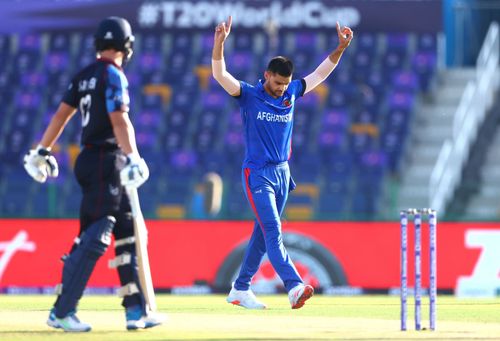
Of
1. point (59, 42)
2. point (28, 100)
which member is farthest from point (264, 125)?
point (59, 42)

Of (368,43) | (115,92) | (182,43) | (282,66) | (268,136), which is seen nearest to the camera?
(115,92)

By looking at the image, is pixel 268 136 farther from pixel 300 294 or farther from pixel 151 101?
pixel 151 101

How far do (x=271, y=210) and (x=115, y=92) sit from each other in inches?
82.8

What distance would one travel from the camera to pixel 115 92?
28.3ft

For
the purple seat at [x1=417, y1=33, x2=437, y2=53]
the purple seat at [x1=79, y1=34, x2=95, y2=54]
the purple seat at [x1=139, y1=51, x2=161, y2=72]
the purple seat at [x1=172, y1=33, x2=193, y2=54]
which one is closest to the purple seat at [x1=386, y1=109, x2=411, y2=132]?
the purple seat at [x1=417, y1=33, x2=437, y2=53]

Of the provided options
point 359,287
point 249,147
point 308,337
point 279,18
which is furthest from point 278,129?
point 279,18

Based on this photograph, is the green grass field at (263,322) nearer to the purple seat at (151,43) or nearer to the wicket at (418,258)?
the wicket at (418,258)

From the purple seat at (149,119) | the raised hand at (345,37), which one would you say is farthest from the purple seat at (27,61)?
the raised hand at (345,37)

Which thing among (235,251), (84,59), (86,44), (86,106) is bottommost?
(235,251)

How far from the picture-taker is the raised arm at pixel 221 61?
389 inches

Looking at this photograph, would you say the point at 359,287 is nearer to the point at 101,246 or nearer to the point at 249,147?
the point at 249,147

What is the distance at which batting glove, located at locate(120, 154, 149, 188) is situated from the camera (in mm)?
8445

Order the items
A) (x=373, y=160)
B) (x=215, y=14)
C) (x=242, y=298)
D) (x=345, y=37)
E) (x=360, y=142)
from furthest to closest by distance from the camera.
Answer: (x=215, y=14) → (x=360, y=142) → (x=373, y=160) → (x=242, y=298) → (x=345, y=37)

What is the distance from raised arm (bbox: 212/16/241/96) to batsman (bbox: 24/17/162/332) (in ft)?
3.91
